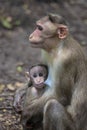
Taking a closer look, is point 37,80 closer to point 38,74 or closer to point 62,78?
point 38,74

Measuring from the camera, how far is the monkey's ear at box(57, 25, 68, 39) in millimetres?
7324

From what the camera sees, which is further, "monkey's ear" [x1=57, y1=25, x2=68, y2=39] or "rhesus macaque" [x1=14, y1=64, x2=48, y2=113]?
"rhesus macaque" [x1=14, y1=64, x2=48, y2=113]

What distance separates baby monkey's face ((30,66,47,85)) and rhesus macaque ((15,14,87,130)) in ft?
0.63

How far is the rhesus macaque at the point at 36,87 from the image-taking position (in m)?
7.59

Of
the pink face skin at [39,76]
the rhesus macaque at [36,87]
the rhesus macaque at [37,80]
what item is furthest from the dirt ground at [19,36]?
the pink face skin at [39,76]

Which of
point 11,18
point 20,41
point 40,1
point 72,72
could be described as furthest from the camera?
point 40,1

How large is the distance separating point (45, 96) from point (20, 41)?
5314mm

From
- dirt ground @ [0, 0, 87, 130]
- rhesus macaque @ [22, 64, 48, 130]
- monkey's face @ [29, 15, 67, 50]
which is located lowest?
dirt ground @ [0, 0, 87, 130]

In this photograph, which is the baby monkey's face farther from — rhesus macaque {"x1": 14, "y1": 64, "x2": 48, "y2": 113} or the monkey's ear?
the monkey's ear

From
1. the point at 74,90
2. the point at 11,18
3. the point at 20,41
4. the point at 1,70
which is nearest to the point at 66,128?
the point at 74,90

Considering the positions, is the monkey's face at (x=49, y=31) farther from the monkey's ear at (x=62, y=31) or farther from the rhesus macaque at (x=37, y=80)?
the rhesus macaque at (x=37, y=80)

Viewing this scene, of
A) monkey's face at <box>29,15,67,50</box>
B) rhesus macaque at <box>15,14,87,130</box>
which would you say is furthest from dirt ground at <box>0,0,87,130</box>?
monkey's face at <box>29,15,67,50</box>

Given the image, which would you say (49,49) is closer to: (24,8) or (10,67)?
(10,67)

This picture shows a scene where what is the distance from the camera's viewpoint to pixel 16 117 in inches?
338
